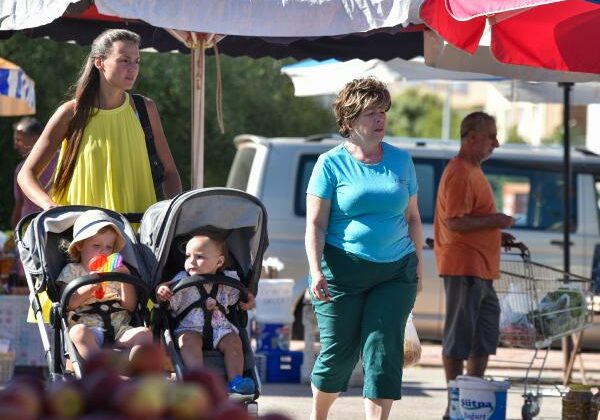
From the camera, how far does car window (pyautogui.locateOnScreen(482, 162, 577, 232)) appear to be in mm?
12273

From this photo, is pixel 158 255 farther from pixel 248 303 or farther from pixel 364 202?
pixel 364 202

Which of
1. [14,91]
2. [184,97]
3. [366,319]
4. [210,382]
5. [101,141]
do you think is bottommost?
[366,319]

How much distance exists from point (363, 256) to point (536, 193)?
274 inches

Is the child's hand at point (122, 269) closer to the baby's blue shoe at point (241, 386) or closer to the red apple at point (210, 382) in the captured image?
the baby's blue shoe at point (241, 386)

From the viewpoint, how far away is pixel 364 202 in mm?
5793

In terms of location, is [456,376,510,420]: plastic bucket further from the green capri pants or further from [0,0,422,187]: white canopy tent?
[0,0,422,187]: white canopy tent

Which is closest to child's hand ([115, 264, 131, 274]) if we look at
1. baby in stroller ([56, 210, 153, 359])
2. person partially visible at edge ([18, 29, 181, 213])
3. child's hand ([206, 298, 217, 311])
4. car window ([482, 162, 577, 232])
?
baby in stroller ([56, 210, 153, 359])

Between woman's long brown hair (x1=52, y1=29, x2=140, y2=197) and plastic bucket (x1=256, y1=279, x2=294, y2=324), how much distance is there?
3.61 meters

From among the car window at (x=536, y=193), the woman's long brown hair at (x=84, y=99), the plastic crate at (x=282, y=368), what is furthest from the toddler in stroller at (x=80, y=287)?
the car window at (x=536, y=193)

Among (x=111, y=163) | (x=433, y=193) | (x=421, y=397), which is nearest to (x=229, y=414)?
(x=111, y=163)

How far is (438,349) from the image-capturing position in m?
12.9

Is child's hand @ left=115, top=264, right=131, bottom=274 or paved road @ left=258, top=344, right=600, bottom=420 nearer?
child's hand @ left=115, top=264, right=131, bottom=274

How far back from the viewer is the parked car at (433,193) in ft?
38.8

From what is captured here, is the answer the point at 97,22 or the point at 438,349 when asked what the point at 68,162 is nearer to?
the point at 97,22
